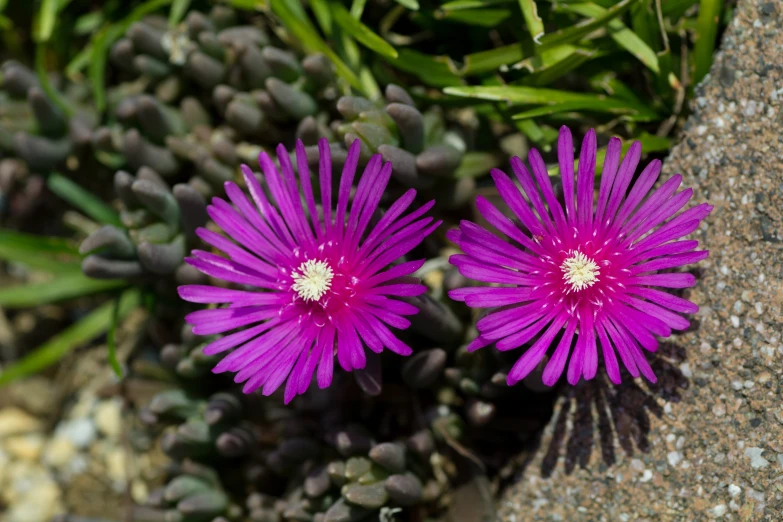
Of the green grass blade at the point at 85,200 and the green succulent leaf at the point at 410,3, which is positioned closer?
the green succulent leaf at the point at 410,3

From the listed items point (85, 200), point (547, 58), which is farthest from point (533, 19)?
point (85, 200)

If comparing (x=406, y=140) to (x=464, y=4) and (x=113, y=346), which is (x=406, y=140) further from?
(x=113, y=346)

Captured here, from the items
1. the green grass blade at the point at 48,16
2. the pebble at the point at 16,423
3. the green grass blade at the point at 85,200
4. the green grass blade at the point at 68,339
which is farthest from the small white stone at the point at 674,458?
the pebble at the point at 16,423

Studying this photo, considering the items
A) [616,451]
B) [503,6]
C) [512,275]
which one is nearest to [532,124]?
[503,6]

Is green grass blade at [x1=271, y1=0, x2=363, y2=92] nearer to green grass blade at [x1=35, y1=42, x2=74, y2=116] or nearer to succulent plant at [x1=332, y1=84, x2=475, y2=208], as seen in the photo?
succulent plant at [x1=332, y1=84, x2=475, y2=208]

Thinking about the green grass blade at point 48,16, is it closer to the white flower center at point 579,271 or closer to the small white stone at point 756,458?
the white flower center at point 579,271

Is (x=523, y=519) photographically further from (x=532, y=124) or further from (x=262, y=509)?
(x=532, y=124)
